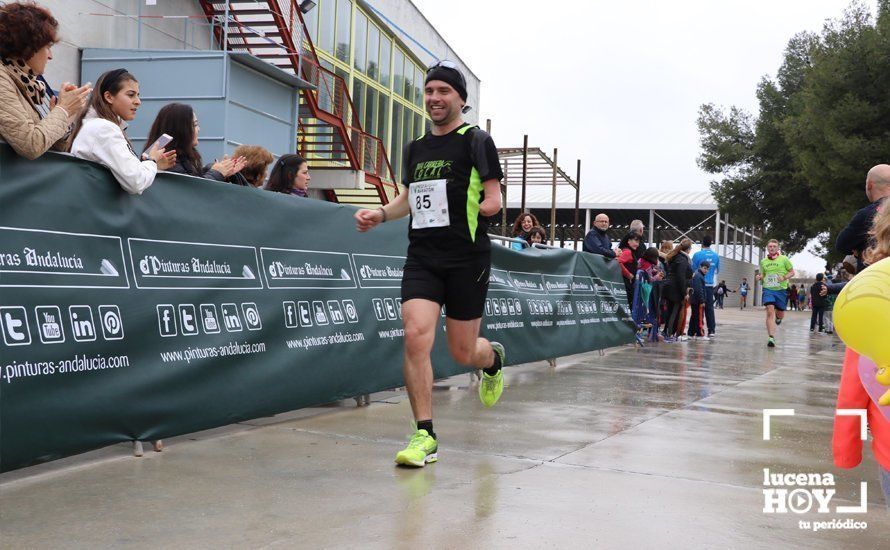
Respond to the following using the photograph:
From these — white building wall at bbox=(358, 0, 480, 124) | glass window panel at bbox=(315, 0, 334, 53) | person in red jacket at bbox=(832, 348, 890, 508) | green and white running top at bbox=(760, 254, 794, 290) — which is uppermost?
white building wall at bbox=(358, 0, 480, 124)

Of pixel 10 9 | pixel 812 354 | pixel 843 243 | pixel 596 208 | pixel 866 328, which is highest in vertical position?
pixel 596 208

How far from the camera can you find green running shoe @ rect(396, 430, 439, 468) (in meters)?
4.11

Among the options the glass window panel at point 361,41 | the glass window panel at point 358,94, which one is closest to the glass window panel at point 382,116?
the glass window panel at point 358,94

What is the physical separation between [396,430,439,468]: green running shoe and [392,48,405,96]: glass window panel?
2257 centimetres

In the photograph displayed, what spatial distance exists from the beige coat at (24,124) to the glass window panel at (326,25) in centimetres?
1720

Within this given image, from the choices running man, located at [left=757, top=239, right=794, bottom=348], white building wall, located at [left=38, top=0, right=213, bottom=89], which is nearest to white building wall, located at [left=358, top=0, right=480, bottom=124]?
white building wall, located at [left=38, top=0, right=213, bottom=89]

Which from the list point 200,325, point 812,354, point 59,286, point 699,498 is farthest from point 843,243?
point 812,354

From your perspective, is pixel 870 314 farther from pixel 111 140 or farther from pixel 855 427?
pixel 111 140

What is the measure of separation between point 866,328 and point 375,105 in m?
23.5

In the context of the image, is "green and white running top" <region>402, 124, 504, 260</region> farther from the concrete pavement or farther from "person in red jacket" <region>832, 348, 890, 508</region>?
"person in red jacket" <region>832, 348, 890, 508</region>

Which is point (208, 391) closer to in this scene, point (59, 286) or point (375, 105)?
point (59, 286)

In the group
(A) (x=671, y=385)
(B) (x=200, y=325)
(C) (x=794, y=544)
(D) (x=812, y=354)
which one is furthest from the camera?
(D) (x=812, y=354)

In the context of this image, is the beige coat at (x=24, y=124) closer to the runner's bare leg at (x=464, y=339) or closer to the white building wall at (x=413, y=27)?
the runner's bare leg at (x=464, y=339)

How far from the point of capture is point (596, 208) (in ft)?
166
